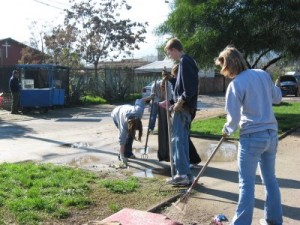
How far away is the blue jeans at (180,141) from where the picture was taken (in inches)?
261

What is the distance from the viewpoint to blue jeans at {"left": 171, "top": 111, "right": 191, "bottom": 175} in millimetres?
6621

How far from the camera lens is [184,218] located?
5410 millimetres

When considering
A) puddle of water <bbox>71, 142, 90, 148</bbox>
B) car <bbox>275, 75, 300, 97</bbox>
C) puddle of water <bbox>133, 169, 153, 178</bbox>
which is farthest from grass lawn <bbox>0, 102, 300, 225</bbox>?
car <bbox>275, 75, 300, 97</bbox>

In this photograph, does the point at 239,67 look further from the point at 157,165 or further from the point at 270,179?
the point at 157,165

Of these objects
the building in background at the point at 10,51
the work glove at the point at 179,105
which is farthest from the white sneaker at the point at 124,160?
the building in background at the point at 10,51

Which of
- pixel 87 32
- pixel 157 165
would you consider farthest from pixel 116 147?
pixel 87 32

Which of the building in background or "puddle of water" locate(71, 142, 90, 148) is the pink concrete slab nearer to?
"puddle of water" locate(71, 142, 90, 148)

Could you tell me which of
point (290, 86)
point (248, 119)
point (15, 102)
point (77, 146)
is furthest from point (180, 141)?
point (290, 86)

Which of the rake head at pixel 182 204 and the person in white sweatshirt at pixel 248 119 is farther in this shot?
the rake head at pixel 182 204

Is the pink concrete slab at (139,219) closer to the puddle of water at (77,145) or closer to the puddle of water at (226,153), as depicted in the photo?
the puddle of water at (226,153)

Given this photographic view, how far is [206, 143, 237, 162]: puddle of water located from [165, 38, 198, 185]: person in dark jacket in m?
2.28

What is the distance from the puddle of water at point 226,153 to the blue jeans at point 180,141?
7.42 feet

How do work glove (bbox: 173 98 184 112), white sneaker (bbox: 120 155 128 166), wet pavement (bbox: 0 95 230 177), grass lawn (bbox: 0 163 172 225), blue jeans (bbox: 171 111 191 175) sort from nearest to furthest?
grass lawn (bbox: 0 163 172 225), work glove (bbox: 173 98 184 112), blue jeans (bbox: 171 111 191 175), white sneaker (bbox: 120 155 128 166), wet pavement (bbox: 0 95 230 177)

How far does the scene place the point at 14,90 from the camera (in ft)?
66.9
